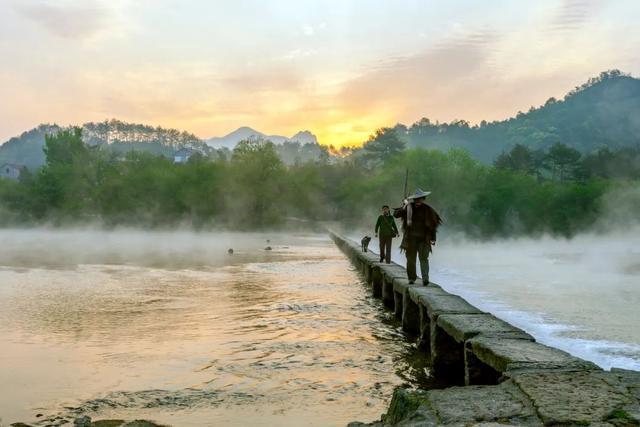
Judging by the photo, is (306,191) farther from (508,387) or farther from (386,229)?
(508,387)

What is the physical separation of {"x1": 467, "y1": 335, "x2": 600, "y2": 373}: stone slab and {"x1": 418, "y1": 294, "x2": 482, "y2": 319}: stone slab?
6.21ft

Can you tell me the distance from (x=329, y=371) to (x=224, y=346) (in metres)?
2.28

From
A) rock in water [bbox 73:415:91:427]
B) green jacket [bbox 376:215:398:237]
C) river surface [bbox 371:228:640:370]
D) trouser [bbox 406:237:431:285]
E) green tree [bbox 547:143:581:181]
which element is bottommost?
river surface [bbox 371:228:640:370]

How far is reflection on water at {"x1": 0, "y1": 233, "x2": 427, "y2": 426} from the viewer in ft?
23.5

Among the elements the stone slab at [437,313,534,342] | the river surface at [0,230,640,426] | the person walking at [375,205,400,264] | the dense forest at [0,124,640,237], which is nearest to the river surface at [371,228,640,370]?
the river surface at [0,230,640,426]

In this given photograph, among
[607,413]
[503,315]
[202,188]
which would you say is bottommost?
[503,315]

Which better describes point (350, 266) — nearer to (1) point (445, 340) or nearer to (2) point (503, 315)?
(2) point (503, 315)

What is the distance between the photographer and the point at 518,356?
6.64m

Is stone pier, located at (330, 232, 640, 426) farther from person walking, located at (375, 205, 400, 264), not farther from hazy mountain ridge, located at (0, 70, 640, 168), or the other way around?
hazy mountain ridge, located at (0, 70, 640, 168)

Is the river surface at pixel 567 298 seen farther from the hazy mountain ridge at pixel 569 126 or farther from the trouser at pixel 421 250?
the hazy mountain ridge at pixel 569 126

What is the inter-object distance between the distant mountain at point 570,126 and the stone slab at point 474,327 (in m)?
113

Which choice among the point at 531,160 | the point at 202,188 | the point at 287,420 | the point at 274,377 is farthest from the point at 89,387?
the point at 531,160

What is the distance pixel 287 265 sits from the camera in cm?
2736

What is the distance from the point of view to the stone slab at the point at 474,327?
26.1ft
